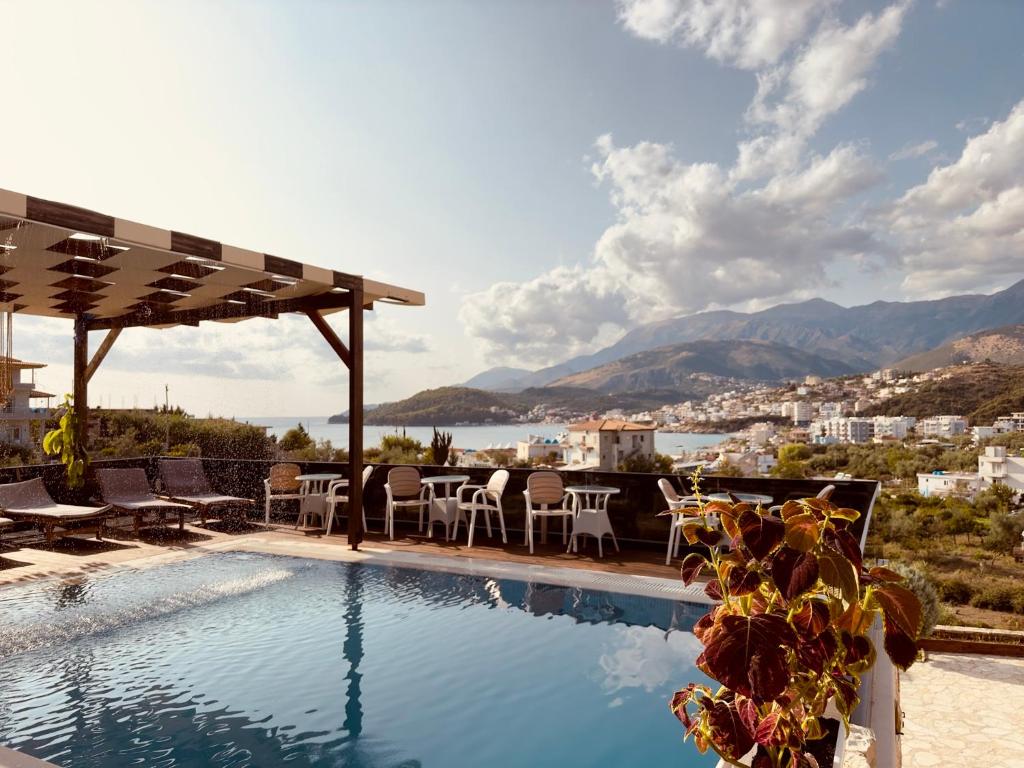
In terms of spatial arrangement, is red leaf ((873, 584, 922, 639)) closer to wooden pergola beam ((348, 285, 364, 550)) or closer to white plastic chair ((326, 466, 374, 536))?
wooden pergola beam ((348, 285, 364, 550))

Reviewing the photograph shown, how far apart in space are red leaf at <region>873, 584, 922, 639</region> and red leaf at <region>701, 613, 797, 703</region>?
0.29 metres

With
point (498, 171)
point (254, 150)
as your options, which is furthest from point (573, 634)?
point (498, 171)

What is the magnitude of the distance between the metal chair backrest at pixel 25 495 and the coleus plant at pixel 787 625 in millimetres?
8900

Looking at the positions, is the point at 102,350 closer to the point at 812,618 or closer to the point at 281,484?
the point at 281,484

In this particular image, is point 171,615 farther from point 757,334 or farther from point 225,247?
point 757,334

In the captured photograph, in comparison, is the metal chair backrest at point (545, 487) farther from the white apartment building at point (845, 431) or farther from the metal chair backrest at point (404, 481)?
the white apartment building at point (845, 431)

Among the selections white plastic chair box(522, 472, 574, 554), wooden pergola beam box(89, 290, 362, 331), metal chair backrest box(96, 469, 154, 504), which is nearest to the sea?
wooden pergola beam box(89, 290, 362, 331)

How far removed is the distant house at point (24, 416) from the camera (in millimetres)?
12245

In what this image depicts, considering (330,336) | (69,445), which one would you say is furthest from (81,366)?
(330,336)

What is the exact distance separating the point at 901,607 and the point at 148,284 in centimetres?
786

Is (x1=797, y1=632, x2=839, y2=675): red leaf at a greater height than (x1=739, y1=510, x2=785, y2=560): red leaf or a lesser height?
lesser

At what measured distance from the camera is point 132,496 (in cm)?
916

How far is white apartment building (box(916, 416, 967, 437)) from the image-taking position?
1168 inches

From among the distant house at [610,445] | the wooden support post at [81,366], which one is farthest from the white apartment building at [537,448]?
the wooden support post at [81,366]
